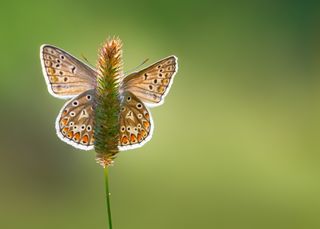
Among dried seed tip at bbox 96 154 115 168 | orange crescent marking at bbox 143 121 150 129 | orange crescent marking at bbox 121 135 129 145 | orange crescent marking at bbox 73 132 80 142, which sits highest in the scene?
orange crescent marking at bbox 143 121 150 129

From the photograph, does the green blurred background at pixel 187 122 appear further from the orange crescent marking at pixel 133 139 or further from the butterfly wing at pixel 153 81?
the orange crescent marking at pixel 133 139

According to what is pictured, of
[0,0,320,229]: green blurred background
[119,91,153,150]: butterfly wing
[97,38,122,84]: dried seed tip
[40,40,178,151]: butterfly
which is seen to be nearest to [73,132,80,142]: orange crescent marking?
[40,40,178,151]: butterfly

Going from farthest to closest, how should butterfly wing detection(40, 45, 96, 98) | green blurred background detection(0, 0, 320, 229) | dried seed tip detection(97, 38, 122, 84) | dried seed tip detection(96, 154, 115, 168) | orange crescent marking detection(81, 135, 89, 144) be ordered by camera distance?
green blurred background detection(0, 0, 320, 229) < butterfly wing detection(40, 45, 96, 98) < orange crescent marking detection(81, 135, 89, 144) < dried seed tip detection(97, 38, 122, 84) < dried seed tip detection(96, 154, 115, 168)

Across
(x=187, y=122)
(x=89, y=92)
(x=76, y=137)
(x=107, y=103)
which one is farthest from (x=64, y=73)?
(x=187, y=122)

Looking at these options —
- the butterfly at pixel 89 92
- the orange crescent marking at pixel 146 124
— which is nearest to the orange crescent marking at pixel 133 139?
the butterfly at pixel 89 92

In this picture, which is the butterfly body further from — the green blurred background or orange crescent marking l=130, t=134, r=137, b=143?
the green blurred background

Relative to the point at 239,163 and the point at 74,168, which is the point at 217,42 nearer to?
the point at 239,163

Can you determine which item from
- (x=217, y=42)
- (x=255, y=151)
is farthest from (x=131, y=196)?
(x=217, y=42)
